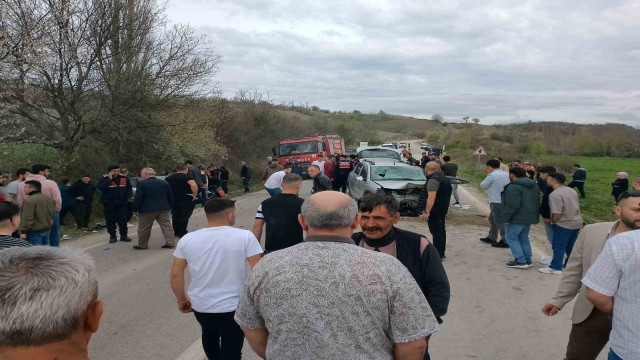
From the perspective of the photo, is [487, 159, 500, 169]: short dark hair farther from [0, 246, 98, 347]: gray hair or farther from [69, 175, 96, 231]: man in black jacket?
[69, 175, 96, 231]: man in black jacket

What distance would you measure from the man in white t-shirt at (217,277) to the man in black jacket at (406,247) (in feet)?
3.09

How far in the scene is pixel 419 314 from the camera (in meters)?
2.02

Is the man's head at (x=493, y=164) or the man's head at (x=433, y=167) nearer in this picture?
the man's head at (x=433, y=167)

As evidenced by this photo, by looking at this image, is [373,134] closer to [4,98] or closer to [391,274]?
[4,98]

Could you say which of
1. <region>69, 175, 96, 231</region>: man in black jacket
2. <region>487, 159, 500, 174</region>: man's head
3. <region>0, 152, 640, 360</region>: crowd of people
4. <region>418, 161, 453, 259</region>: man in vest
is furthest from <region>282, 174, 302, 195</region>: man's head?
<region>69, 175, 96, 231</region>: man in black jacket

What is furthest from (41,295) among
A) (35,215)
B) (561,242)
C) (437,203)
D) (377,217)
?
(561,242)

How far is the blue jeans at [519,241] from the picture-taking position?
799 cm

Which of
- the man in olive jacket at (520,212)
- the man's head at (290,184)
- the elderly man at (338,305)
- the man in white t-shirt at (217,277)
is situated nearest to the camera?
the elderly man at (338,305)

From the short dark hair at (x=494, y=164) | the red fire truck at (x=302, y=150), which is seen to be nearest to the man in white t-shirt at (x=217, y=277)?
the short dark hair at (x=494, y=164)

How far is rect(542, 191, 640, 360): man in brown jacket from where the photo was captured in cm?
341

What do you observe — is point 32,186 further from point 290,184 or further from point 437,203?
point 437,203

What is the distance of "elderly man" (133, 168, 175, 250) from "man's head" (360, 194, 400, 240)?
22.8 feet

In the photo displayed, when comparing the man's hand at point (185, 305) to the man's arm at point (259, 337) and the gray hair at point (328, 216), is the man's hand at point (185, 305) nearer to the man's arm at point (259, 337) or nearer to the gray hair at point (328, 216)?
the man's arm at point (259, 337)

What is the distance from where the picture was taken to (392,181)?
44.1ft
